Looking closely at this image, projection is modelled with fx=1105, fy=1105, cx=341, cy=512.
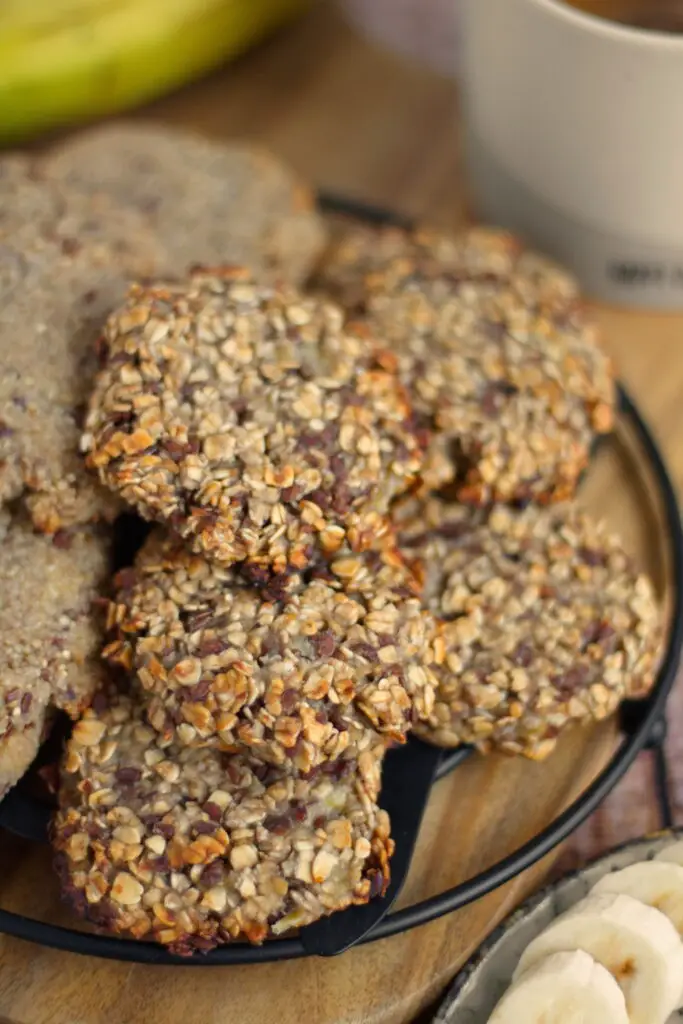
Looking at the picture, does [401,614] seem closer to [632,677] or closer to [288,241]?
[632,677]

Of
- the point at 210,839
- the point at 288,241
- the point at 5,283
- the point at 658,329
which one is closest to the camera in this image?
the point at 210,839

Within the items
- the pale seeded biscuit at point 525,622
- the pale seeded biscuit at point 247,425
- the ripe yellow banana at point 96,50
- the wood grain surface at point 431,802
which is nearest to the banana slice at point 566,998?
the wood grain surface at point 431,802

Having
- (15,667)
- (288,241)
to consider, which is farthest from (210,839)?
(288,241)

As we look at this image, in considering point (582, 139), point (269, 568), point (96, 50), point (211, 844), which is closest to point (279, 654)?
point (269, 568)

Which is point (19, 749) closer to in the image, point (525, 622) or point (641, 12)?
point (525, 622)

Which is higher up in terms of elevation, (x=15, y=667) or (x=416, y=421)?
(x=416, y=421)

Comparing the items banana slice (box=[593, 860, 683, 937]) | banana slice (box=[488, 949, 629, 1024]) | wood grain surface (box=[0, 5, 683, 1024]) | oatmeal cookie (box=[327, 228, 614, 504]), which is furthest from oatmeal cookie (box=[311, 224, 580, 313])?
banana slice (box=[488, 949, 629, 1024])

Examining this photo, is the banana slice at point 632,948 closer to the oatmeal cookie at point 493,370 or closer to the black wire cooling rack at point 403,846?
the black wire cooling rack at point 403,846
